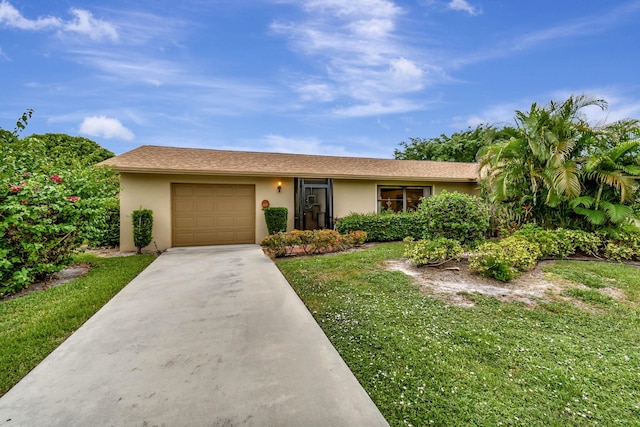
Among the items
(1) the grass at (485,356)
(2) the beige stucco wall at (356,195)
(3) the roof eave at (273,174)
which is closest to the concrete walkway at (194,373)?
(1) the grass at (485,356)

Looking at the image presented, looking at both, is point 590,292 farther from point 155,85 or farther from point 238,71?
point 155,85

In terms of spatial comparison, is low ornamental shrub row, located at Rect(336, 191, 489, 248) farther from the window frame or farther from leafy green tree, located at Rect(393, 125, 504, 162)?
leafy green tree, located at Rect(393, 125, 504, 162)

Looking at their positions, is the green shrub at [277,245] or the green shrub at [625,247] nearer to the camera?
the green shrub at [625,247]

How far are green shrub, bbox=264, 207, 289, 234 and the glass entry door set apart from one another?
740 millimetres

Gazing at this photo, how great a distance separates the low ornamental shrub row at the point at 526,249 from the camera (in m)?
5.15

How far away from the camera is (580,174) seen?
24.1ft

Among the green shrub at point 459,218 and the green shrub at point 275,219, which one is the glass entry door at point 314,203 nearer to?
the green shrub at point 275,219

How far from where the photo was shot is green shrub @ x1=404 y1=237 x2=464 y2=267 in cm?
578

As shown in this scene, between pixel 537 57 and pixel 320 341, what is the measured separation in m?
13.7

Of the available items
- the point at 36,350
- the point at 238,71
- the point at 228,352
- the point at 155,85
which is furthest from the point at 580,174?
the point at 155,85

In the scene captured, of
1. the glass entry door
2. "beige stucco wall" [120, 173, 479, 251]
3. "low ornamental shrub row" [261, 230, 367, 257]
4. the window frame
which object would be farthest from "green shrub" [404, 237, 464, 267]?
the window frame

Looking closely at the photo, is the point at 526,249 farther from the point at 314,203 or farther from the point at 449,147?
the point at 449,147

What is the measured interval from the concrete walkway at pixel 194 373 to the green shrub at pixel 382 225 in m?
5.73

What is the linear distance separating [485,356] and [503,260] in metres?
3.14
